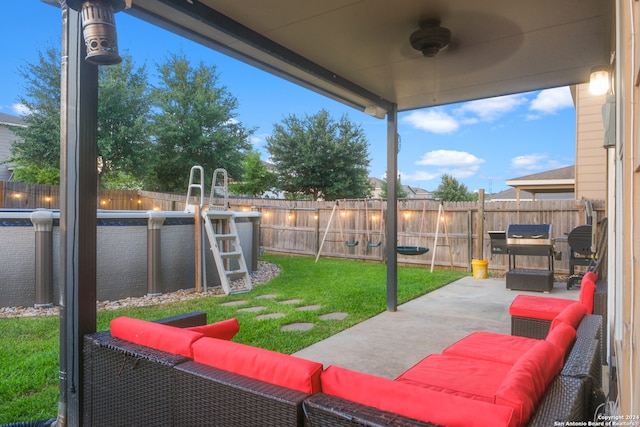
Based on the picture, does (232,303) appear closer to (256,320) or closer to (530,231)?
(256,320)

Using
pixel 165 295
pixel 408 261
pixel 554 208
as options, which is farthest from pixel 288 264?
pixel 554 208

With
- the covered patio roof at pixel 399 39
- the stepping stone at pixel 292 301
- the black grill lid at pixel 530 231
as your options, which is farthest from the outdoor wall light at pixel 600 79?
the black grill lid at pixel 530 231

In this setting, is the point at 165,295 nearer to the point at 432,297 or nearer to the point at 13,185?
the point at 432,297

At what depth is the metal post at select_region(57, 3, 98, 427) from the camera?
200 centimetres

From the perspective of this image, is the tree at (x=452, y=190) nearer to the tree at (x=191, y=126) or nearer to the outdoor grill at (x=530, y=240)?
the tree at (x=191, y=126)

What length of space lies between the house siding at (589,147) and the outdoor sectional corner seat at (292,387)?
6.75 m

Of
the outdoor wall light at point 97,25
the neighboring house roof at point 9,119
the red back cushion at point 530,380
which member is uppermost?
the neighboring house roof at point 9,119

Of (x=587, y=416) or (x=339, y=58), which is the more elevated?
(x=339, y=58)

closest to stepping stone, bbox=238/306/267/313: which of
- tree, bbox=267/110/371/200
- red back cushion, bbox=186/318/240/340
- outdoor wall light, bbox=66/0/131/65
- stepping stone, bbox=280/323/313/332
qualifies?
stepping stone, bbox=280/323/313/332

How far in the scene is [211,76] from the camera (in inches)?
685

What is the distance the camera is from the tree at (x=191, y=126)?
15.9 metres

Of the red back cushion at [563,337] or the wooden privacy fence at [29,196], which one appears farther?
the wooden privacy fence at [29,196]

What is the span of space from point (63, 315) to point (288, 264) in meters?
7.36

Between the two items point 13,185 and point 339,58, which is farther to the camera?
point 13,185
